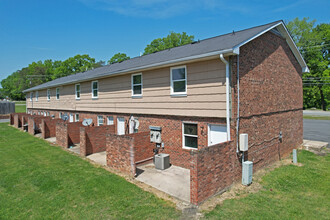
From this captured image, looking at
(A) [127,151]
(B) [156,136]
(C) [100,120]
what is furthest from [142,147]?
(C) [100,120]

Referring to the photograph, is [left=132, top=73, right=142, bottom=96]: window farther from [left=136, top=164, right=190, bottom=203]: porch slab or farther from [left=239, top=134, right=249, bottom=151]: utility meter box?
[left=239, top=134, right=249, bottom=151]: utility meter box

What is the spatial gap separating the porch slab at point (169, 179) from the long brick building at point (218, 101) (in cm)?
57

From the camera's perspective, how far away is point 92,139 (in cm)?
1133

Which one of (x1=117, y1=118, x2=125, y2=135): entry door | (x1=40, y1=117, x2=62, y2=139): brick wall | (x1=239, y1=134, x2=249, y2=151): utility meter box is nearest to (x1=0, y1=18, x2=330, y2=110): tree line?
(x1=40, y1=117, x2=62, y2=139): brick wall

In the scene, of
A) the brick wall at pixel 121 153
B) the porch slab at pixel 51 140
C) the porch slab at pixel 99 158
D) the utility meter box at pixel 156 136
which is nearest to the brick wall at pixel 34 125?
the porch slab at pixel 51 140

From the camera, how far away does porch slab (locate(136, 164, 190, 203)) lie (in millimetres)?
6648

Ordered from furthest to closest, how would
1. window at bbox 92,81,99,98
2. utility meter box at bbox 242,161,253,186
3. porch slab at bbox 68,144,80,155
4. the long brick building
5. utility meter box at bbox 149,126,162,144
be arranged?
window at bbox 92,81,99,98 → porch slab at bbox 68,144,80,155 → utility meter box at bbox 149,126,162,144 → utility meter box at bbox 242,161,253,186 → the long brick building

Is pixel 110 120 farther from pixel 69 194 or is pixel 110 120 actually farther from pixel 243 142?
pixel 243 142

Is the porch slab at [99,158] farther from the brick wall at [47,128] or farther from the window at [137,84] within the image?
the brick wall at [47,128]

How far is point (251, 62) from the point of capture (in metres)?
8.24

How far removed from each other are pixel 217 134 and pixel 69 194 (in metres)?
5.50

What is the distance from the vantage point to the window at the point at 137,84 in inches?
432

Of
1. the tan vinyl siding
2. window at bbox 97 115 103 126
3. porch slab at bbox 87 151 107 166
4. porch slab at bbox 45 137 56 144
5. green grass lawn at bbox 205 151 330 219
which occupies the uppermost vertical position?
the tan vinyl siding

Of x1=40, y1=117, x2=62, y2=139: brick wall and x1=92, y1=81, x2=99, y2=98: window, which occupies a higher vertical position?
x1=92, y1=81, x2=99, y2=98: window
